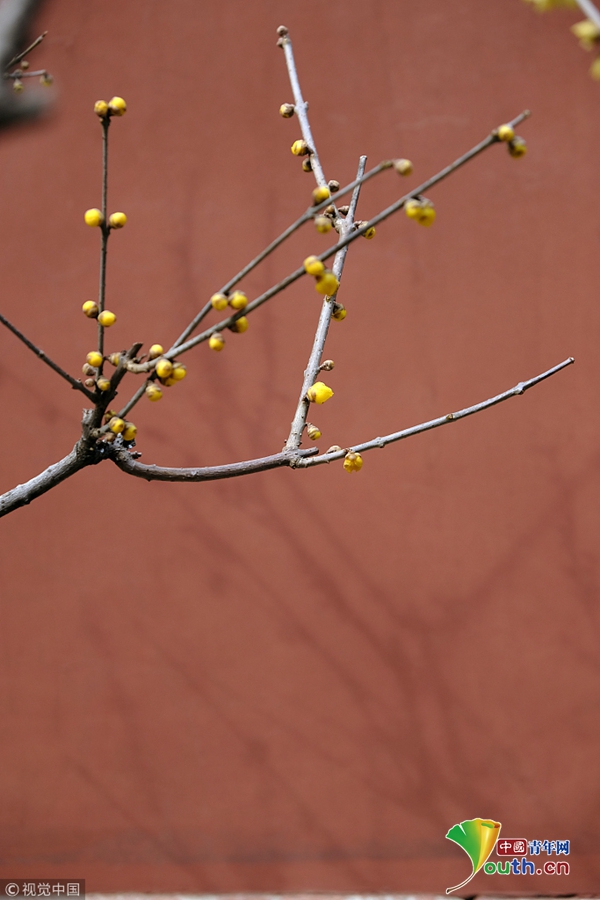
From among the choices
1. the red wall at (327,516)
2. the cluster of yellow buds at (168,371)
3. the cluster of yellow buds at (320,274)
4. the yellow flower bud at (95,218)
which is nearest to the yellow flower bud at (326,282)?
the cluster of yellow buds at (320,274)

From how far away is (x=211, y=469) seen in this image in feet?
2.33

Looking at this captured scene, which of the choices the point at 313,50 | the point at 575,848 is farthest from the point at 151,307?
the point at 575,848

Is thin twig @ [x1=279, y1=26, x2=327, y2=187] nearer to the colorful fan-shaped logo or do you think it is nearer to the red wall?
the red wall

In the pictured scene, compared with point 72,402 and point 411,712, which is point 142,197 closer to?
point 72,402

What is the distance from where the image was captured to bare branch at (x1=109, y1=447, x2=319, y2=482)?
2.29ft

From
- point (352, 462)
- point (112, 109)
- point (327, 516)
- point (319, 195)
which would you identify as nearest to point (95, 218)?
point (112, 109)

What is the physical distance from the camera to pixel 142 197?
1805mm

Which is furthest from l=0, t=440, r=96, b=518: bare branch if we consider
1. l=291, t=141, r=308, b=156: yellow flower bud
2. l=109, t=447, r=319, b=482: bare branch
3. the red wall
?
the red wall

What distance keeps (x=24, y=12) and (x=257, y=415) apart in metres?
1.37

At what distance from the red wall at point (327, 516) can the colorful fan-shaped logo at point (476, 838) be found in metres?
0.03

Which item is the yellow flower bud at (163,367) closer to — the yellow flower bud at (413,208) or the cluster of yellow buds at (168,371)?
the cluster of yellow buds at (168,371)

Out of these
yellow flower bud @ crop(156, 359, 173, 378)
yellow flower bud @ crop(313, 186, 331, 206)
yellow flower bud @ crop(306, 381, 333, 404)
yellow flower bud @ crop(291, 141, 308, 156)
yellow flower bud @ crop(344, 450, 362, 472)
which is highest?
yellow flower bud @ crop(291, 141, 308, 156)

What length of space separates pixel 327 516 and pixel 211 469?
107 cm

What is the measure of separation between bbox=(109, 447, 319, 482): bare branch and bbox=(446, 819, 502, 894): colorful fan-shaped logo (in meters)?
1.46
